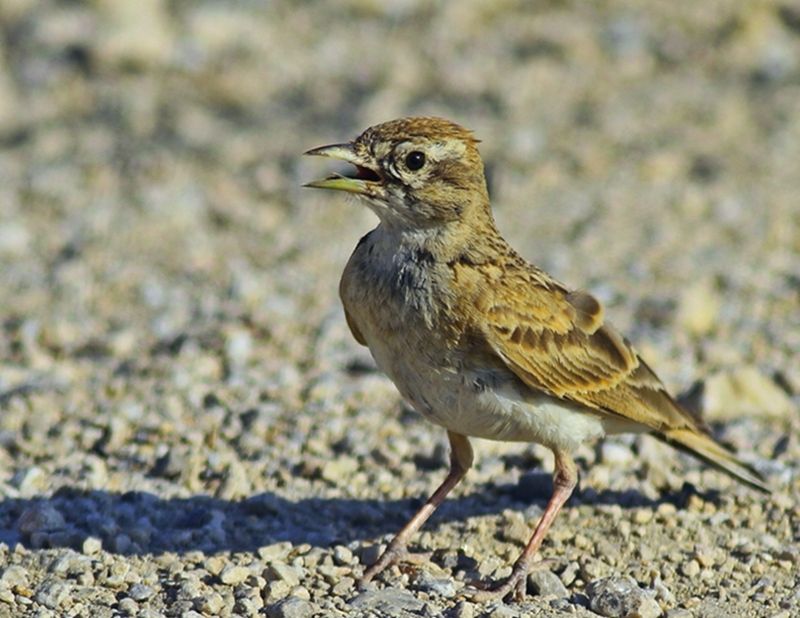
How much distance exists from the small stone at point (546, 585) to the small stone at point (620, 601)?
6.6 inches

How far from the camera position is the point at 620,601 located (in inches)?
238

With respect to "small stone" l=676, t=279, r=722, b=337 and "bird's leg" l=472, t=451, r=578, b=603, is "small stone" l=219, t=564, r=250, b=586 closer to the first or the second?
"bird's leg" l=472, t=451, r=578, b=603

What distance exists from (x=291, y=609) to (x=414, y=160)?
6.45 feet

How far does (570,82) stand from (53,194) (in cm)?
480

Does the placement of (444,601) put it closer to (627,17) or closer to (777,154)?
(777,154)

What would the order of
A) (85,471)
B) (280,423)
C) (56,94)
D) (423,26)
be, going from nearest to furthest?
(85,471) → (280,423) → (56,94) → (423,26)

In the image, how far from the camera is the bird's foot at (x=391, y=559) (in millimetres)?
6418

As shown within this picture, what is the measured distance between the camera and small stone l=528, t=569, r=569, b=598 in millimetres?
6324

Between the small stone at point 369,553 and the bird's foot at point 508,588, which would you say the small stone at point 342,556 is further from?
the bird's foot at point 508,588

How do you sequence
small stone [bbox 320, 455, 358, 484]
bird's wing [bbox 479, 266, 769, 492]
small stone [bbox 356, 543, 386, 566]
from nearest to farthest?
bird's wing [bbox 479, 266, 769, 492]
small stone [bbox 356, 543, 386, 566]
small stone [bbox 320, 455, 358, 484]

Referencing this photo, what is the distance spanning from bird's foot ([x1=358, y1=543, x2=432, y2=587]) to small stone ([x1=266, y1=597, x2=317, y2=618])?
42 cm

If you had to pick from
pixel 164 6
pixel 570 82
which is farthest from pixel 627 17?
pixel 164 6

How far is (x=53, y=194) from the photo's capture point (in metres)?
12.0

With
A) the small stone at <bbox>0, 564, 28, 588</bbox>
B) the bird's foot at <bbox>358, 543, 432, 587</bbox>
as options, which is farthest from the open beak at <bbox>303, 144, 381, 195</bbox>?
the small stone at <bbox>0, 564, 28, 588</bbox>
